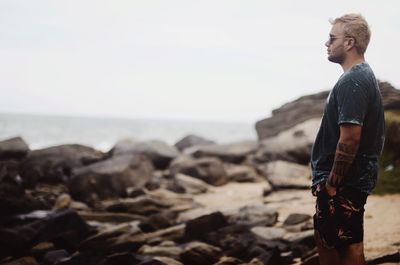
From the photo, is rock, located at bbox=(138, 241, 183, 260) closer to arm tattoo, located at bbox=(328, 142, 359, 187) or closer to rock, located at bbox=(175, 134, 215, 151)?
arm tattoo, located at bbox=(328, 142, 359, 187)

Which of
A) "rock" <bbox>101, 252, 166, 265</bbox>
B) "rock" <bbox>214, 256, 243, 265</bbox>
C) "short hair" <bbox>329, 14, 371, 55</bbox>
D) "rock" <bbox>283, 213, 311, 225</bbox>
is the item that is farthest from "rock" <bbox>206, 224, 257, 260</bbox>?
"short hair" <bbox>329, 14, 371, 55</bbox>

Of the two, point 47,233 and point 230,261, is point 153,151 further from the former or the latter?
point 230,261

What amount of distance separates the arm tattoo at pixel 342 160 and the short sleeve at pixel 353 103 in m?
0.19

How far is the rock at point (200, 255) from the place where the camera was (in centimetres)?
610

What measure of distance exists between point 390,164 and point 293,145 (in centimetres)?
629

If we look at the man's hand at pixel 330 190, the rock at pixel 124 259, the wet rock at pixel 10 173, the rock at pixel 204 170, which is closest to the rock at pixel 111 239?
the rock at pixel 124 259

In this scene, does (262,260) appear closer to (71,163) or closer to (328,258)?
(328,258)

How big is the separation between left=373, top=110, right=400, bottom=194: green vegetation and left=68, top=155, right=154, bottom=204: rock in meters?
6.44

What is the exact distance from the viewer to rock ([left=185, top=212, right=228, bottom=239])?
7453 millimetres

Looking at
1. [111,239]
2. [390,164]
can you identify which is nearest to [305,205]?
[390,164]

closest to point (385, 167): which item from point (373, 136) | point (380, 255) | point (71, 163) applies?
point (380, 255)

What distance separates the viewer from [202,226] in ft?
24.6

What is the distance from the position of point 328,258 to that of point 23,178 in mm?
11738

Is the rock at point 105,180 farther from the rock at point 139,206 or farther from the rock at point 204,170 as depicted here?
the rock at point 204,170
